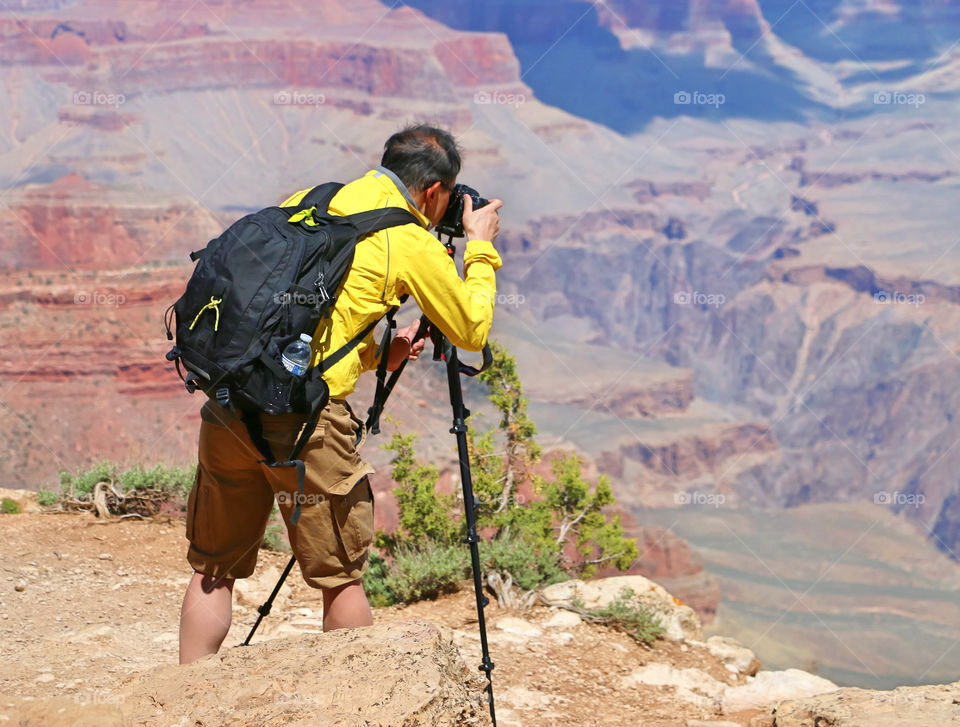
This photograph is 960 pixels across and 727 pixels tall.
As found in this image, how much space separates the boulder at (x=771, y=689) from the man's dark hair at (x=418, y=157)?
2479 millimetres

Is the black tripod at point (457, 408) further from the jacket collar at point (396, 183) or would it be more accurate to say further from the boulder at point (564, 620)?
the boulder at point (564, 620)

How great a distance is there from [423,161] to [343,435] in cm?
79

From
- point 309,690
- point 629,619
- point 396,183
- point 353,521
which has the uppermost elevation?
point 396,183

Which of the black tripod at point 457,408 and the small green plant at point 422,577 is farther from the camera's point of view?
the small green plant at point 422,577

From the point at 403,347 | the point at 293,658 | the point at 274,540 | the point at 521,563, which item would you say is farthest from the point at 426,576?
the point at 293,658

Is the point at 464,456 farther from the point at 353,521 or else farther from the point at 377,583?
the point at 377,583

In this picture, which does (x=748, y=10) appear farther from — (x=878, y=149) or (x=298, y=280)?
(x=298, y=280)

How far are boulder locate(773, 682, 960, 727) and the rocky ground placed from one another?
44 centimetres

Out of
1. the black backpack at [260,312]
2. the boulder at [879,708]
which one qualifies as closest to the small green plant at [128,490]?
the black backpack at [260,312]

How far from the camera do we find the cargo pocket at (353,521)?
2.50 m

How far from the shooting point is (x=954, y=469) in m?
80.1

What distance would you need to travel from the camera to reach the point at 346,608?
8.38 ft

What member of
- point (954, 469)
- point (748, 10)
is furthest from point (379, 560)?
point (748, 10)

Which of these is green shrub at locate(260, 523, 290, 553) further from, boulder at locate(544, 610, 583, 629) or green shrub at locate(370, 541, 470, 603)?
boulder at locate(544, 610, 583, 629)
